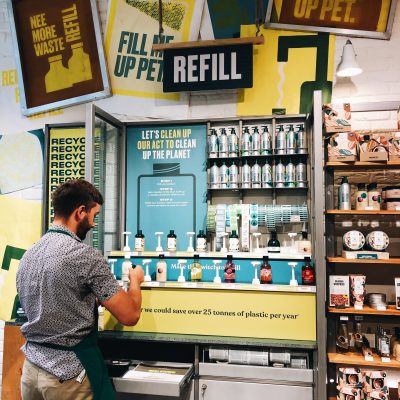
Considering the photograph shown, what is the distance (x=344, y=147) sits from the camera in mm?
2832

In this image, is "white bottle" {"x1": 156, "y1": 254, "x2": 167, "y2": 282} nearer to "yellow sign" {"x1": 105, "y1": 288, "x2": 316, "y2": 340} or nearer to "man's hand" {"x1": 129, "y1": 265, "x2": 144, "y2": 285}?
"yellow sign" {"x1": 105, "y1": 288, "x2": 316, "y2": 340}

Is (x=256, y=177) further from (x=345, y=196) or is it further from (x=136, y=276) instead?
(x=136, y=276)

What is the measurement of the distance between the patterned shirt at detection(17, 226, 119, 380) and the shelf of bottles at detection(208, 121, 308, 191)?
1703 millimetres

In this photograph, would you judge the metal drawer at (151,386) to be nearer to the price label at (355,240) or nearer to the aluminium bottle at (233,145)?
the price label at (355,240)

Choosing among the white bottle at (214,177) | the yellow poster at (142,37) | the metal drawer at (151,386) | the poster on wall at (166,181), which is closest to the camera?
the metal drawer at (151,386)

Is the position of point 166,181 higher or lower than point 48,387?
higher

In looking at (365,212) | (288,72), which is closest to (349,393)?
(365,212)

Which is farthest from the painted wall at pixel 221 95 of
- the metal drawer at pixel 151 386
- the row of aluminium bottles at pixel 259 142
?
the metal drawer at pixel 151 386

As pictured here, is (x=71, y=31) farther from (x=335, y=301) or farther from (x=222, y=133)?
(x=335, y=301)

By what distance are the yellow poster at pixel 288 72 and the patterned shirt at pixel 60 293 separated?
2197 millimetres

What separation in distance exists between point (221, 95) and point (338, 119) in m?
1.22

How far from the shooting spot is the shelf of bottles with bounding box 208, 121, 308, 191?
11.0 feet

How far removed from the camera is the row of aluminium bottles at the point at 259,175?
3350 mm

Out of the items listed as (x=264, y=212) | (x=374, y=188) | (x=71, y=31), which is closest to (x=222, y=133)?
(x=264, y=212)
